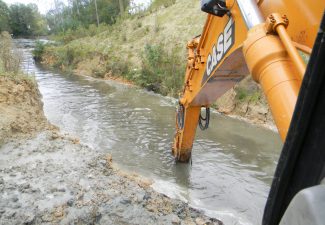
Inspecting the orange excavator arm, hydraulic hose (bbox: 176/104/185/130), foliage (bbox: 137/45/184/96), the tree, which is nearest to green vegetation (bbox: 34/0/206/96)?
foliage (bbox: 137/45/184/96)

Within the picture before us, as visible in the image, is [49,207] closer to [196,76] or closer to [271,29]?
[196,76]

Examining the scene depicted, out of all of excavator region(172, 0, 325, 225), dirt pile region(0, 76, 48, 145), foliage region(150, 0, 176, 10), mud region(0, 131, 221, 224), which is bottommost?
mud region(0, 131, 221, 224)

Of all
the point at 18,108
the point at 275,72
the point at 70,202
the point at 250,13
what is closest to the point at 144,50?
the point at 18,108

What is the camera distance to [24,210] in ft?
11.3

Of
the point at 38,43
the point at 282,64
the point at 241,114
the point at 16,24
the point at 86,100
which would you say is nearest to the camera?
the point at 282,64

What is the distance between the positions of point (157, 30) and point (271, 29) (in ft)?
56.3

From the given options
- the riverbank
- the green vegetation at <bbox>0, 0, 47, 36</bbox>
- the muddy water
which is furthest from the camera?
the green vegetation at <bbox>0, 0, 47, 36</bbox>

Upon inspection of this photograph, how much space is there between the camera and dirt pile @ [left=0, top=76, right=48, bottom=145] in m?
5.77

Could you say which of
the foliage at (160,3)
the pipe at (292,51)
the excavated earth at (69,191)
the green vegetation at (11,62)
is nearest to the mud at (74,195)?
the excavated earth at (69,191)

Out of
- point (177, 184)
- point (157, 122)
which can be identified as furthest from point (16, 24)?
point (177, 184)

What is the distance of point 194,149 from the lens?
21.5 ft

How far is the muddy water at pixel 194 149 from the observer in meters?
4.79

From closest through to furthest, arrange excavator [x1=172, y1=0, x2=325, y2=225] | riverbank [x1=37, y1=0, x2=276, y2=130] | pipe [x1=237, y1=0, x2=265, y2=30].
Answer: excavator [x1=172, y1=0, x2=325, y2=225]
pipe [x1=237, y1=0, x2=265, y2=30]
riverbank [x1=37, y1=0, x2=276, y2=130]

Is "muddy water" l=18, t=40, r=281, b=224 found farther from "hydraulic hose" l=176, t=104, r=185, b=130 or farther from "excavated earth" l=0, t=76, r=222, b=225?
"hydraulic hose" l=176, t=104, r=185, b=130
